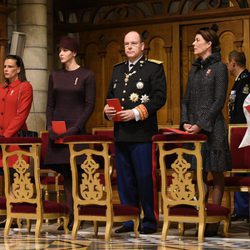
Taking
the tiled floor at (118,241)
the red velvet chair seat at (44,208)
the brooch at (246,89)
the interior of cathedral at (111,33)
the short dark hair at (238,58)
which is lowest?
the tiled floor at (118,241)

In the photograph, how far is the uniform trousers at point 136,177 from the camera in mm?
6535

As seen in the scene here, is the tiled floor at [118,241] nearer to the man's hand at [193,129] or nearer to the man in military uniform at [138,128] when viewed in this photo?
the man in military uniform at [138,128]

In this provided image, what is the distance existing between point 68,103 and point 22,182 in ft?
2.50

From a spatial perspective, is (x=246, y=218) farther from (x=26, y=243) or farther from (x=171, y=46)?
(x=171, y=46)

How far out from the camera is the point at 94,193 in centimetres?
632

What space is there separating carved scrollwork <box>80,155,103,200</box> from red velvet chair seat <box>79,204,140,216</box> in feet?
0.32

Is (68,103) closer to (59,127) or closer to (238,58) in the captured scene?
(59,127)

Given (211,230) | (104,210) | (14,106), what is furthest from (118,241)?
(14,106)

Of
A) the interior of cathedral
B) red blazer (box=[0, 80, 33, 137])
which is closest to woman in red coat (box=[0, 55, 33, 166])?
red blazer (box=[0, 80, 33, 137])

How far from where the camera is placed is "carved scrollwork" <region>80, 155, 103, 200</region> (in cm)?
631

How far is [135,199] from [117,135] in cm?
55

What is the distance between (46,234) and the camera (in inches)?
262

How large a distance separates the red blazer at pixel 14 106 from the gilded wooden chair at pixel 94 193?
2.73 ft

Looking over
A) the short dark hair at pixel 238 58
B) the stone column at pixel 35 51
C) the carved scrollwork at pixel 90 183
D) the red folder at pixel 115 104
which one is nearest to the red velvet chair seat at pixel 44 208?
the carved scrollwork at pixel 90 183
